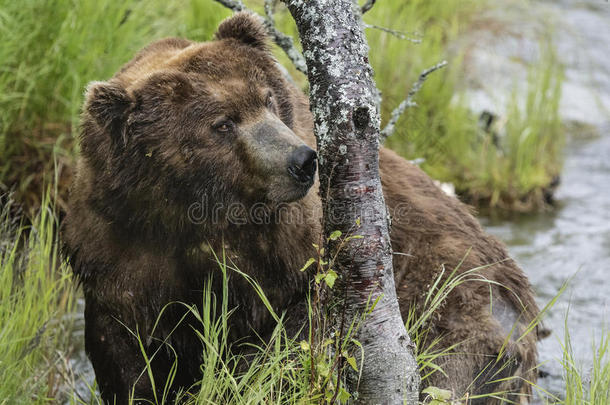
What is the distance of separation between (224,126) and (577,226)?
4.70m

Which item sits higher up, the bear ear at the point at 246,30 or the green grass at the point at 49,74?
the bear ear at the point at 246,30

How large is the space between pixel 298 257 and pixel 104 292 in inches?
32.8

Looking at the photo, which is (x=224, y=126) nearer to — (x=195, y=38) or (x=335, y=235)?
(x=335, y=235)

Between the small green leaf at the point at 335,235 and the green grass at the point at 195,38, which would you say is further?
the green grass at the point at 195,38

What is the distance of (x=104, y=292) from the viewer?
3.24 metres

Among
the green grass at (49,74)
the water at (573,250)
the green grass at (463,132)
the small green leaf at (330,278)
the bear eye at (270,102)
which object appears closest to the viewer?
the small green leaf at (330,278)

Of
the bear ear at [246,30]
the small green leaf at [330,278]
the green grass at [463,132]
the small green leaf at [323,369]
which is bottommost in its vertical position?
the green grass at [463,132]

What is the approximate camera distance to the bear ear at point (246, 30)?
136 inches

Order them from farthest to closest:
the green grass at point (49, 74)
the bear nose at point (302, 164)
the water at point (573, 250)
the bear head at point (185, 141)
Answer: the green grass at point (49, 74) < the water at point (573, 250) < the bear head at point (185, 141) < the bear nose at point (302, 164)

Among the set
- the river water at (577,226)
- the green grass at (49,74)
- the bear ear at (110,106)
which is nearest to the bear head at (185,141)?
the bear ear at (110,106)

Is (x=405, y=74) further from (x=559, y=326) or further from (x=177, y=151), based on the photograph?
(x=177, y=151)

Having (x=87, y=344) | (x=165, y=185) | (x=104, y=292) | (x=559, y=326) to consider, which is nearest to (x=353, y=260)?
(x=165, y=185)

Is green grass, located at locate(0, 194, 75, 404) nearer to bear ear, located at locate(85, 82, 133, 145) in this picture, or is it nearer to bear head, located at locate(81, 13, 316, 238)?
bear head, located at locate(81, 13, 316, 238)

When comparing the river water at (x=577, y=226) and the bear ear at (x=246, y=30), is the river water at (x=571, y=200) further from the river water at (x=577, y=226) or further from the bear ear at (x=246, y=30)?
the bear ear at (x=246, y=30)
